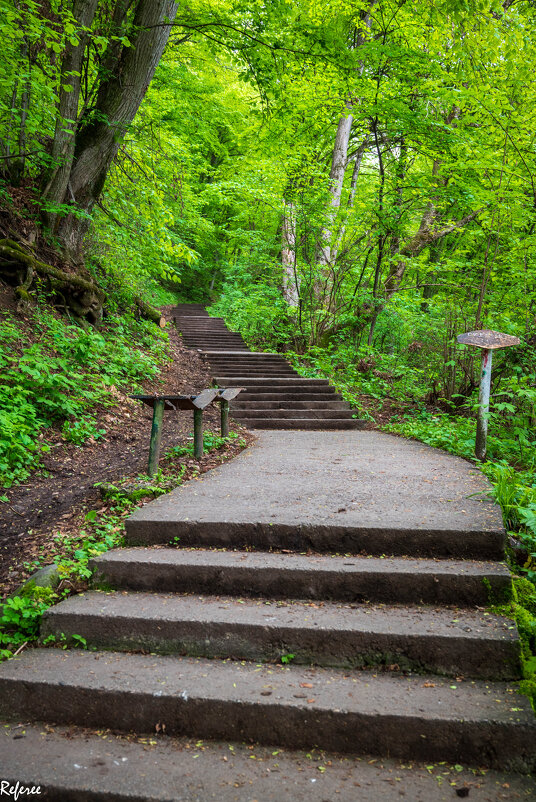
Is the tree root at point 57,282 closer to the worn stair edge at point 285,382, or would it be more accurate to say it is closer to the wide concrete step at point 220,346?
the worn stair edge at point 285,382

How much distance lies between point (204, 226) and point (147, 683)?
18324 millimetres

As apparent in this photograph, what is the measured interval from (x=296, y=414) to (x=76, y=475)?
15.0 ft

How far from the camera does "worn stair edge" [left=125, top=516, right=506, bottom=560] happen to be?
2.86m

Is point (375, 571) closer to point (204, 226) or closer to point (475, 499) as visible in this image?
point (475, 499)

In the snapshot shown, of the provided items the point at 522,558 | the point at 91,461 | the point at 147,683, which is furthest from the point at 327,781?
the point at 91,461

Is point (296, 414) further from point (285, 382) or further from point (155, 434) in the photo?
point (155, 434)

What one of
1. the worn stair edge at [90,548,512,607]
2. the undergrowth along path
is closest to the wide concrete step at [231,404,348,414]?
the undergrowth along path

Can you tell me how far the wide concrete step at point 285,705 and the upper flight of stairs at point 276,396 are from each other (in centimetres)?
594

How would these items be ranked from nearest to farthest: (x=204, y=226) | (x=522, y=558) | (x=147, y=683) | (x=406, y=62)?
(x=147, y=683), (x=522, y=558), (x=406, y=62), (x=204, y=226)

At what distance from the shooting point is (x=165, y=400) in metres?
4.37

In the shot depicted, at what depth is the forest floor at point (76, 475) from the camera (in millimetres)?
Result: 3381

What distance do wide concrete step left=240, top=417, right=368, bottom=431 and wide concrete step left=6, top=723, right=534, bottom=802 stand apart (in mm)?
6205

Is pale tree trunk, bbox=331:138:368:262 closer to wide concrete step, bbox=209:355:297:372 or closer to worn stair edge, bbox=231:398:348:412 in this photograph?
wide concrete step, bbox=209:355:297:372

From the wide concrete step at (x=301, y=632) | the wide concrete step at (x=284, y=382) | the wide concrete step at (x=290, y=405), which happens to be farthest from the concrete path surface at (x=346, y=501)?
the wide concrete step at (x=284, y=382)
